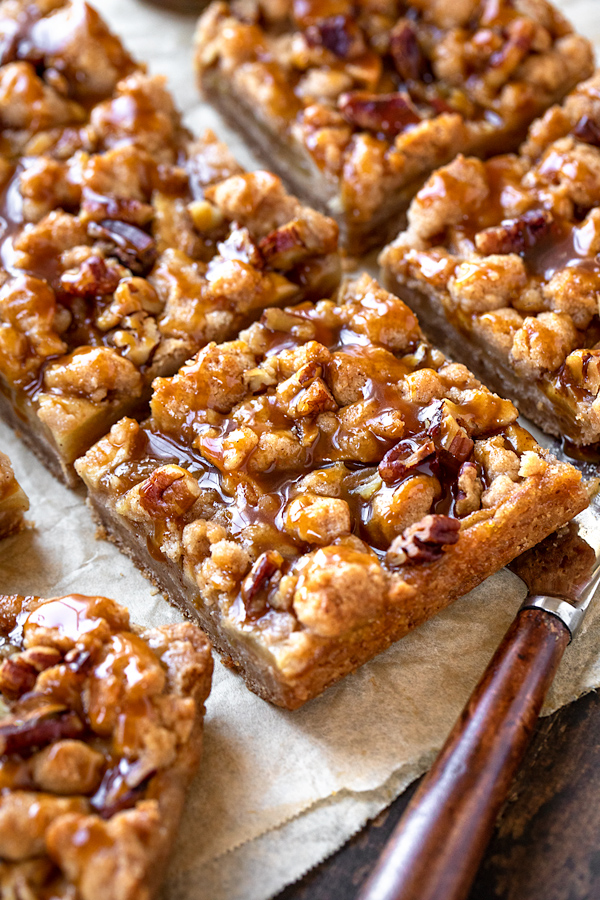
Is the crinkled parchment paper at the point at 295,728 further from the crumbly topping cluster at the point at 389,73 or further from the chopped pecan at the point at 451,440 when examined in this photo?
the crumbly topping cluster at the point at 389,73

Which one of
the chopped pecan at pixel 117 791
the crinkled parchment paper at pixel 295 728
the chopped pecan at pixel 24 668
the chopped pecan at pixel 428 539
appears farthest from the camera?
the chopped pecan at pixel 428 539

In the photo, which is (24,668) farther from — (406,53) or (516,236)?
(406,53)

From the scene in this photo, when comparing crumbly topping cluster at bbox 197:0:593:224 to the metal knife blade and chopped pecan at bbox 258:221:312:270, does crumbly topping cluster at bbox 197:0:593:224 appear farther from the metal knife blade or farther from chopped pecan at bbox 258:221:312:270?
the metal knife blade

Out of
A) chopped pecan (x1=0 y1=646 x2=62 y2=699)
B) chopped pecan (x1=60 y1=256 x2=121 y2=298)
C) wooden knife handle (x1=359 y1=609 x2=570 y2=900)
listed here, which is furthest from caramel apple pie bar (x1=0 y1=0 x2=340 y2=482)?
wooden knife handle (x1=359 y1=609 x2=570 y2=900)

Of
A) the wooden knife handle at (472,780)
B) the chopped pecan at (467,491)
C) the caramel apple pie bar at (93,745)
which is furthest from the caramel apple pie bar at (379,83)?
the caramel apple pie bar at (93,745)

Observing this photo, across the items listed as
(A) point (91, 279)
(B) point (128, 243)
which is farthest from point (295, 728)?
(B) point (128, 243)

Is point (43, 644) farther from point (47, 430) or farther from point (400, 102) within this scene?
point (400, 102)
